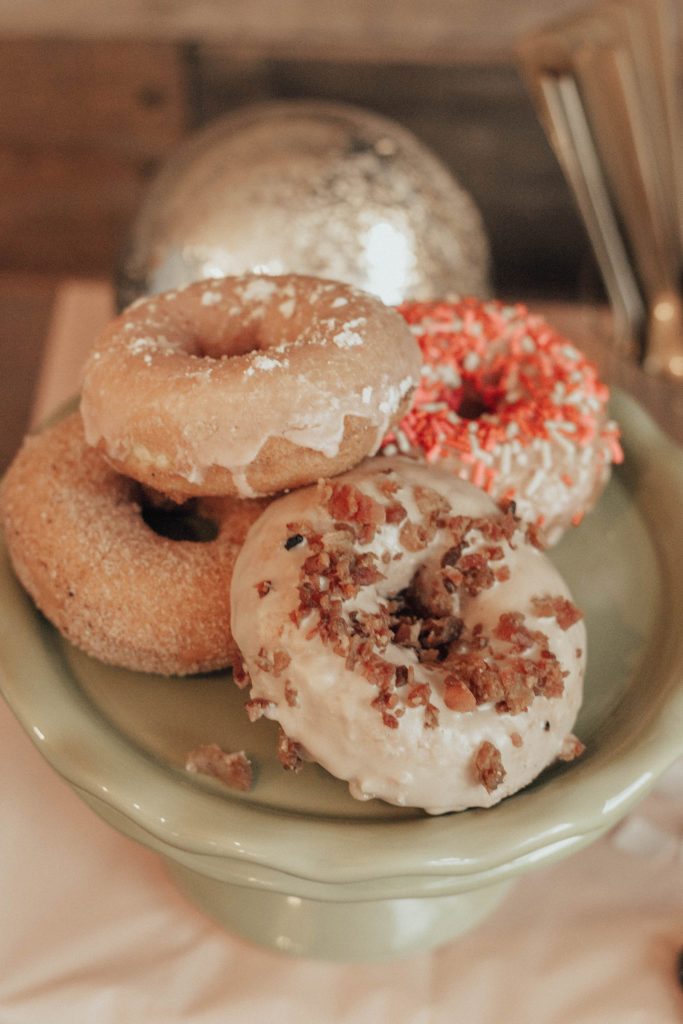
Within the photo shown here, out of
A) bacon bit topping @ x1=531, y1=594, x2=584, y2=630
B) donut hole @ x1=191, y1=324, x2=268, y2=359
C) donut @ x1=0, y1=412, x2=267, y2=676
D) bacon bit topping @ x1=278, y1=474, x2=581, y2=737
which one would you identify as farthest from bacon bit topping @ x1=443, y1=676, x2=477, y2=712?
donut hole @ x1=191, y1=324, x2=268, y2=359

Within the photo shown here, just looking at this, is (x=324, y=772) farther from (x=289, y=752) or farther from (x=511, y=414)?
(x=511, y=414)

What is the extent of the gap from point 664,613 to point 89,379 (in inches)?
27.6

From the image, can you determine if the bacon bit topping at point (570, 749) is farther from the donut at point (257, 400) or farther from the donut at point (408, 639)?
the donut at point (257, 400)

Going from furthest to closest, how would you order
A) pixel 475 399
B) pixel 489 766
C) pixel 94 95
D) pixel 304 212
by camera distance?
pixel 94 95 → pixel 304 212 → pixel 475 399 → pixel 489 766

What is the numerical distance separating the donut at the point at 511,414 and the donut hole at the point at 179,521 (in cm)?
25

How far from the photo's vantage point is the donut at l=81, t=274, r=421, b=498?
33.1 inches

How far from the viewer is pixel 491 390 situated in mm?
1202

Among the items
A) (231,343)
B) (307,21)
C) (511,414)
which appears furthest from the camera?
(307,21)

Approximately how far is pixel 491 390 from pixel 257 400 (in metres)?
0.47

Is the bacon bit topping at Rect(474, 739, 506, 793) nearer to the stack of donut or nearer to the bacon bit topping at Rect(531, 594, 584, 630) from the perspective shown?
the stack of donut

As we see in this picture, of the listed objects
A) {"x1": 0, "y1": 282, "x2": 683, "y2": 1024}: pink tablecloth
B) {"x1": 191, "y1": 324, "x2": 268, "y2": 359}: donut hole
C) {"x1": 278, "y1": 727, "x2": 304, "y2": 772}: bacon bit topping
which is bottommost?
{"x1": 0, "y1": 282, "x2": 683, "y2": 1024}: pink tablecloth

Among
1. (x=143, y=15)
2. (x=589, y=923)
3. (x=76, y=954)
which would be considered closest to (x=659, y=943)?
(x=589, y=923)

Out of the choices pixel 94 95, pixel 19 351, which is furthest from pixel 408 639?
pixel 94 95

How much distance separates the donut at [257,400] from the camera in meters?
0.84
